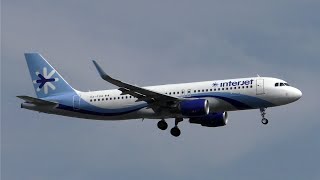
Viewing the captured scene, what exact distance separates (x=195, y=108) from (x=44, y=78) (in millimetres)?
18159

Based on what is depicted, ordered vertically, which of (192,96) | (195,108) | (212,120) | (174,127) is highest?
(192,96)

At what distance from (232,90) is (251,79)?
211 centimetres

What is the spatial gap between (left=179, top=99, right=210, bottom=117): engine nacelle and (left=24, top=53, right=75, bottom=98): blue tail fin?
13.0m

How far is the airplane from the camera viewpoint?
80.6 meters

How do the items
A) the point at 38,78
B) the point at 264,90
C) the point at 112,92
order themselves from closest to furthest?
the point at 264,90 → the point at 112,92 → the point at 38,78

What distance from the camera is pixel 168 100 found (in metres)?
82.1

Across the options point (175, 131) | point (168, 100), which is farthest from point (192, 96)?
point (175, 131)

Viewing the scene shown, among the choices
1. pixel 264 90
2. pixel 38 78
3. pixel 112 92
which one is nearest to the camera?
pixel 264 90

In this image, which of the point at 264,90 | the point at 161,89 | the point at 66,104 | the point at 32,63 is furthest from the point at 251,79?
the point at 32,63

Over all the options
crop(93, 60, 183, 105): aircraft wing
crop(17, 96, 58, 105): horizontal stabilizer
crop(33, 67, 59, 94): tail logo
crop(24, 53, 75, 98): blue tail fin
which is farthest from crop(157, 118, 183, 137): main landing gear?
crop(33, 67, 59, 94): tail logo

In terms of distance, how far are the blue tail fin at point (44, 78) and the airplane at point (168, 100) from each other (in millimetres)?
95

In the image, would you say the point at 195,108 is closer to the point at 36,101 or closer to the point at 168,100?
the point at 168,100

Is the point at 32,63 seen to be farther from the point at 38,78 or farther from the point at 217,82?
the point at 217,82

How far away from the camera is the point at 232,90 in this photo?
80938mm
